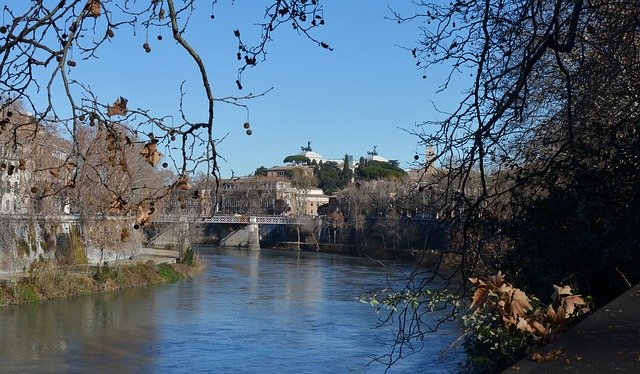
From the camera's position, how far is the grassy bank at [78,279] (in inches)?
755

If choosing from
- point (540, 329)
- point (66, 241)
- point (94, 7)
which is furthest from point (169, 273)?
point (540, 329)

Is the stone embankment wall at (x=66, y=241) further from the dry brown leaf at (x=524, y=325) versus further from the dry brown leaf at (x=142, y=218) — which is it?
the dry brown leaf at (x=524, y=325)

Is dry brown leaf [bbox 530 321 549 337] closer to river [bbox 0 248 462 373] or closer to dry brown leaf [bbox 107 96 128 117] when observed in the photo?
dry brown leaf [bbox 107 96 128 117]

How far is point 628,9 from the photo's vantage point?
512 centimetres

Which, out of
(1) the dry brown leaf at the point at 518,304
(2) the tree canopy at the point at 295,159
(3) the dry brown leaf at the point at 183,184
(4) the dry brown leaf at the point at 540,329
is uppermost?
(2) the tree canopy at the point at 295,159

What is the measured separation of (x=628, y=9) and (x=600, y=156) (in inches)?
39.4

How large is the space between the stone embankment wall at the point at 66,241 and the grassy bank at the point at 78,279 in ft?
2.40

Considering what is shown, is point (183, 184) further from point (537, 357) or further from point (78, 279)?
point (78, 279)

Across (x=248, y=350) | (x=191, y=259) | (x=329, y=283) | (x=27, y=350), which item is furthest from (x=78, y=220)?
(x=248, y=350)

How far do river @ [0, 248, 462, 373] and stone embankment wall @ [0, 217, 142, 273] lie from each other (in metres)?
2.67

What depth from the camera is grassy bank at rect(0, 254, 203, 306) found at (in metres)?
19.2

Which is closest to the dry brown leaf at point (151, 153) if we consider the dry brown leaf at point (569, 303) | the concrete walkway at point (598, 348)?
the concrete walkway at point (598, 348)

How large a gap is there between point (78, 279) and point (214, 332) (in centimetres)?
760

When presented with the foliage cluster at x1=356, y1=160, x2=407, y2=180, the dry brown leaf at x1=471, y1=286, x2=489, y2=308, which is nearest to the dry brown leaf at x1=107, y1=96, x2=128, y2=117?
the dry brown leaf at x1=471, y1=286, x2=489, y2=308
